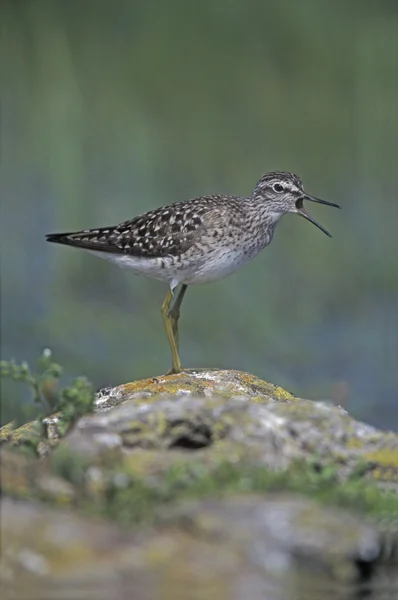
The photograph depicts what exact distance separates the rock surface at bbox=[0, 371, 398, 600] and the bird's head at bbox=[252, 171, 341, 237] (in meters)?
5.99

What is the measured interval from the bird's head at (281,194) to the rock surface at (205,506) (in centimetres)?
599

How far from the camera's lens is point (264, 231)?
→ 11.9 metres

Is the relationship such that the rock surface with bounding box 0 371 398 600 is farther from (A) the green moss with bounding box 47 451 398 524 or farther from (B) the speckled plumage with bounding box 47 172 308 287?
(B) the speckled plumage with bounding box 47 172 308 287

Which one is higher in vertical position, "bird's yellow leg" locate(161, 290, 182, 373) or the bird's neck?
the bird's neck

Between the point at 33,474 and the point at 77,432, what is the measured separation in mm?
434

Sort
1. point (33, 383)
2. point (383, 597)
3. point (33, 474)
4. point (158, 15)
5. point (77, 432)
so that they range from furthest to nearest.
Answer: point (158, 15) → point (33, 383) → point (77, 432) → point (33, 474) → point (383, 597)

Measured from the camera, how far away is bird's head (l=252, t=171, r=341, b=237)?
12.2 meters

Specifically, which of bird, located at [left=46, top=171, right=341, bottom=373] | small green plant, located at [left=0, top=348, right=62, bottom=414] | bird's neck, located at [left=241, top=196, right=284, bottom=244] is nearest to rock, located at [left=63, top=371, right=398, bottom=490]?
small green plant, located at [left=0, top=348, right=62, bottom=414]

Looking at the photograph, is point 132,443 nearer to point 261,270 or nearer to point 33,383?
point 33,383

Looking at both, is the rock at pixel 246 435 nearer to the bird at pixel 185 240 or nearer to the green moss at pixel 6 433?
the green moss at pixel 6 433

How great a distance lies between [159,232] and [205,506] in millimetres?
6548

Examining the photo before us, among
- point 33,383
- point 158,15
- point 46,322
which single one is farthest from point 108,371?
point 33,383

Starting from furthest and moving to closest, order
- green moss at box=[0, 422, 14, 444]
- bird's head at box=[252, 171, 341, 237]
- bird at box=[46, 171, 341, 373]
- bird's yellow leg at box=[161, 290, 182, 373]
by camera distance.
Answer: bird's head at box=[252, 171, 341, 237] < bird at box=[46, 171, 341, 373] < bird's yellow leg at box=[161, 290, 182, 373] < green moss at box=[0, 422, 14, 444]

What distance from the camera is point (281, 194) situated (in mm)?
12266
